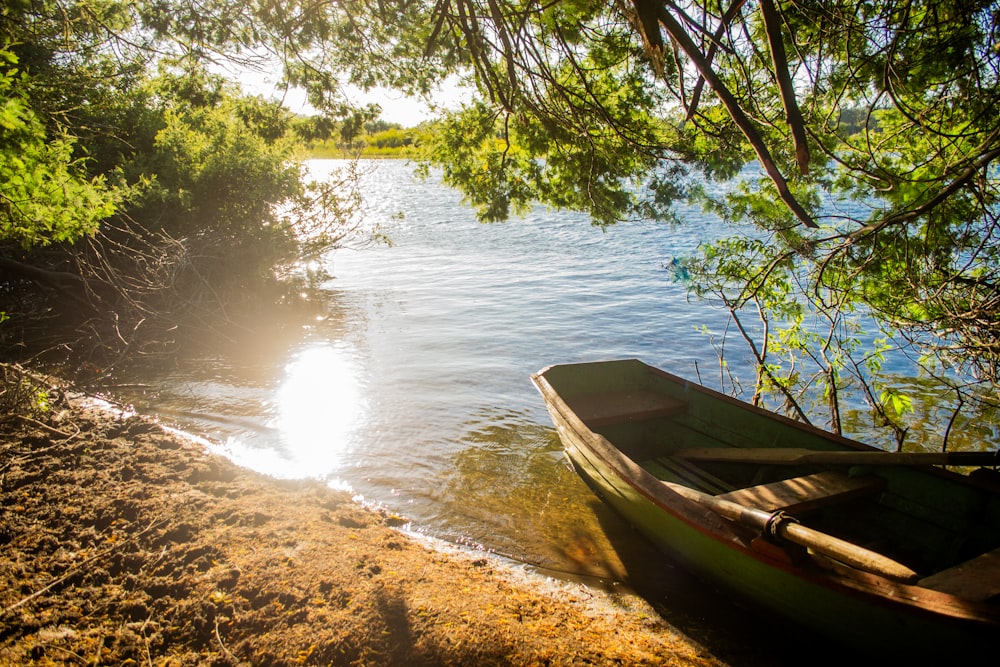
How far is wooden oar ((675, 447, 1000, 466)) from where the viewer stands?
12.2 feet

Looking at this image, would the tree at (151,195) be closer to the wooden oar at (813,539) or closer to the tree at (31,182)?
the tree at (31,182)

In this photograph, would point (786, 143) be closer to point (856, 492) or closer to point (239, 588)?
point (856, 492)

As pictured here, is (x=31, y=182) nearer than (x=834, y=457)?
Yes

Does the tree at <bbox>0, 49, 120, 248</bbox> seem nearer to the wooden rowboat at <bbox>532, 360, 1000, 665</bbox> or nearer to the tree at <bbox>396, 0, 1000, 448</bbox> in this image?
the tree at <bbox>396, 0, 1000, 448</bbox>

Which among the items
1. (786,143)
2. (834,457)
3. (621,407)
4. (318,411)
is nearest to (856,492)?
(834,457)

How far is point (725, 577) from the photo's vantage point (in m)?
Answer: 3.79

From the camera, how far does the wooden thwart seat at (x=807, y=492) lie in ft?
13.0

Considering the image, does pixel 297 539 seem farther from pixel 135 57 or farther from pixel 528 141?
pixel 135 57

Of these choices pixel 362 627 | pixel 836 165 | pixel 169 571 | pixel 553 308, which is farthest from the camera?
pixel 553 308

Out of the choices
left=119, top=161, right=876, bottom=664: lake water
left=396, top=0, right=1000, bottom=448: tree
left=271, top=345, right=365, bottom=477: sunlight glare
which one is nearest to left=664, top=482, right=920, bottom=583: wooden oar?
left=119, top=161, right=876, bottom=664: lake water

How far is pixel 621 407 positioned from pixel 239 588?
4096 millimetres

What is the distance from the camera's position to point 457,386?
863 cm

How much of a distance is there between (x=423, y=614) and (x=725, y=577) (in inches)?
84.9

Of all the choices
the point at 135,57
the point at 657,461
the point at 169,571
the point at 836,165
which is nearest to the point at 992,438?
the point at 836,165
